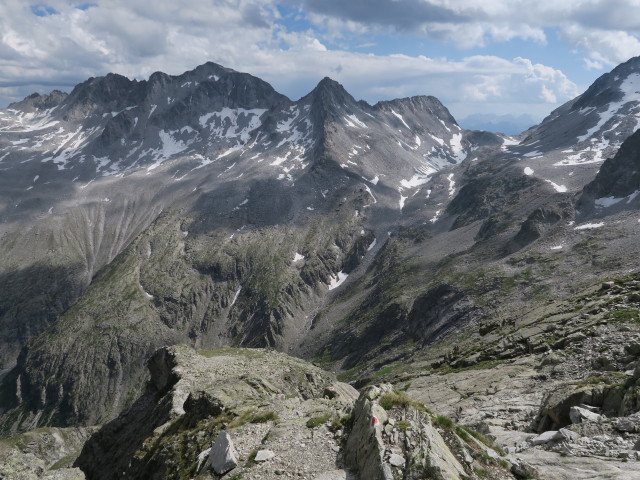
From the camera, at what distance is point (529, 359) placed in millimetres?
47062

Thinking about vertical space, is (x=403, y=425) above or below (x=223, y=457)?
above

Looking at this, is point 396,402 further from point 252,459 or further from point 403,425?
point 252,459

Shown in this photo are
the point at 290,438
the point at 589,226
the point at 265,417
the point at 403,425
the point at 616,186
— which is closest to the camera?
the point at 403,425

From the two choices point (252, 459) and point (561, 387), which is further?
point (561, 387)

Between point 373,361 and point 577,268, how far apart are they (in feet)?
229

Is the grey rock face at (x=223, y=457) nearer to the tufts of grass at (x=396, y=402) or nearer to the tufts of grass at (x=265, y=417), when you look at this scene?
the tufts of grass at (x=265, y=417)

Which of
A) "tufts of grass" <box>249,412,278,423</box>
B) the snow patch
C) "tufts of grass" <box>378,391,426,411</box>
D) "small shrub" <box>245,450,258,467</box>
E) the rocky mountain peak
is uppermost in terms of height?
the rocky mountain peak

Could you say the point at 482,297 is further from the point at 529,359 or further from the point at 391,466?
the point at 391,466

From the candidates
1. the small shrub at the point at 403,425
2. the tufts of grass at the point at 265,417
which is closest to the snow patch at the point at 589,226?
the tufts of grass at the point at 265,417

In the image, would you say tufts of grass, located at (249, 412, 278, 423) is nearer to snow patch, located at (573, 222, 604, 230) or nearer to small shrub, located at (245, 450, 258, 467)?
small shrub, located at (245, 450, 258, 467)

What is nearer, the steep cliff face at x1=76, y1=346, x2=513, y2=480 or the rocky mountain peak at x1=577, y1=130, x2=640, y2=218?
the steep cliff face at x1=76, y1=346, x2=513, y2=480

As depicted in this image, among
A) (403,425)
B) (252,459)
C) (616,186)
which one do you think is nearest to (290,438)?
(252,459)

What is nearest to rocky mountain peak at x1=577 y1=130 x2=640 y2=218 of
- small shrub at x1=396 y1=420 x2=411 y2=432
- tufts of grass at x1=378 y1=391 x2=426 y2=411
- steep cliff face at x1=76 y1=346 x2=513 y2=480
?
steep cliff face at x1=76 y1=346 x2=513 y2=480

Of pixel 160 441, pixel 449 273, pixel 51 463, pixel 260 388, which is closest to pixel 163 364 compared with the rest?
pixel 260 388
